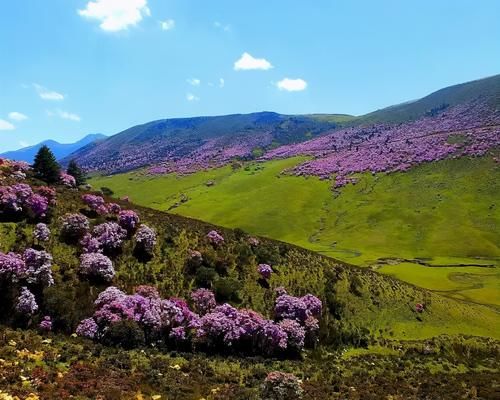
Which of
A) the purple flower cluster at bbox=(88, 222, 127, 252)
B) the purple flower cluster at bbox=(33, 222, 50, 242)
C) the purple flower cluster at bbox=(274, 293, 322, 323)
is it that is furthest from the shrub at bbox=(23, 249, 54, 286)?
the purple flower cluster at bbox=(274, 293, 322, 323)

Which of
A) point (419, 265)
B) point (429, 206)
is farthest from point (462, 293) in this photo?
point (429, 206)

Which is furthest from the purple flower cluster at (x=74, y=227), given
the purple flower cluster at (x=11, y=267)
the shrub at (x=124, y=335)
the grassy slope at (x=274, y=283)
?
the shrub at (x=124, y=335)

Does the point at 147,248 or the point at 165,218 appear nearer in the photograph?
the point at 147,248

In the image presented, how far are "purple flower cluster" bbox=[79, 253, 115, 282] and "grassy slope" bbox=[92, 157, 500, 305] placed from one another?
75539 mm

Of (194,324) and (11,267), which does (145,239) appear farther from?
(11,267)

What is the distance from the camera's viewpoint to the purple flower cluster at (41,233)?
40.9 meters

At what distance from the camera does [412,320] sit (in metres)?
55.6

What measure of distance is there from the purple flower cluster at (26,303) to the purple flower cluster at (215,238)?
23.3 meters

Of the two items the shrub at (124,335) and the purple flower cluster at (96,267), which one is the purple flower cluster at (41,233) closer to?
the purple flower cluster at (96,267)

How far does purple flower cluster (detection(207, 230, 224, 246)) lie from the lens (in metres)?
53.8

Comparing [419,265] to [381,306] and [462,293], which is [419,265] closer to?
[462,293]

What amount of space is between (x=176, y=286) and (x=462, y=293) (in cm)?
6511

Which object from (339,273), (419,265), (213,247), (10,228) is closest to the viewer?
(10,228)

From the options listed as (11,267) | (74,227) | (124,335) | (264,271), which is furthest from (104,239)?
(264,271)
